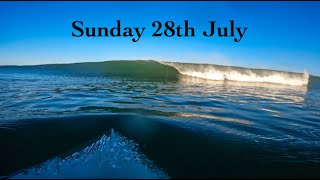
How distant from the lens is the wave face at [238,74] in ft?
69.2

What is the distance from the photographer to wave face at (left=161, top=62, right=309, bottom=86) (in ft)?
69.2

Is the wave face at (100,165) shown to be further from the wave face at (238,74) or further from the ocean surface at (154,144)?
the wave face at (238,74)

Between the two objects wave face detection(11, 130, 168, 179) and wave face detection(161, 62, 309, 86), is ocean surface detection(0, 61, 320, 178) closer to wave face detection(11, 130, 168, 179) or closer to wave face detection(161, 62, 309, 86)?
wave face detection(11, 130, 168, 179)

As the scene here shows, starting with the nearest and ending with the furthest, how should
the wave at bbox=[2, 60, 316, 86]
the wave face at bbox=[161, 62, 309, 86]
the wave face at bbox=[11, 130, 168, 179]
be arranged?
the wave face at bbox=[11, 130, 168, 179] → the wave at bbox=[2, 60, 316, 86] → the wave face at bbox=[161, 62, 309, 86]

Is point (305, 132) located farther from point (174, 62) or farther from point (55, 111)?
point (174, 62)

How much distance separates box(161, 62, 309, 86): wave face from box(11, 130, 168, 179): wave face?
59.5 feet

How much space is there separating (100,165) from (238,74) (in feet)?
66.5

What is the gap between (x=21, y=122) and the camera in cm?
393

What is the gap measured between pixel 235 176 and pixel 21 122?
120 inches

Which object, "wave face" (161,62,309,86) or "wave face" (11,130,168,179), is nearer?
"wave face" (11,130,168,179)

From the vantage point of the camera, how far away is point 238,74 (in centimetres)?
2159

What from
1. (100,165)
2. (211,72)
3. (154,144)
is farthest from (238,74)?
(100,165)

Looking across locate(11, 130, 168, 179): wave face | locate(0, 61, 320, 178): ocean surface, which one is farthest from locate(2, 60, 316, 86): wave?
locate(11, 130, 168, 179): wave face

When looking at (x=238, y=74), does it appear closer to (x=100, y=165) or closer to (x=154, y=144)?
(x=154, y=144)
